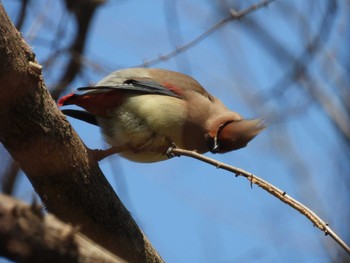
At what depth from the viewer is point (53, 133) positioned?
314 centimetres

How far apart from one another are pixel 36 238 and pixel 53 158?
1.46 meters

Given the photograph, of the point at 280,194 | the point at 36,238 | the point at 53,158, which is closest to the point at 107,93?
the point at 53,158

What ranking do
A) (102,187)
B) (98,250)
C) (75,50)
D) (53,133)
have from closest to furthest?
(98,250) → (53,133) → (102,187) → (75,50)

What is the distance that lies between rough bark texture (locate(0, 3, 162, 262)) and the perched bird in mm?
587

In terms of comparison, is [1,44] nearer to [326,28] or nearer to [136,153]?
[136,153]

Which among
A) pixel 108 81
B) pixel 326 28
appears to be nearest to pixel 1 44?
pixel 108 81

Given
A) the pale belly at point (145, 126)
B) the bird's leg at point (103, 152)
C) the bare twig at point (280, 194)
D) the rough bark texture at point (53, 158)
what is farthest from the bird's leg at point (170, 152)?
the bare twig at point (280, 194)

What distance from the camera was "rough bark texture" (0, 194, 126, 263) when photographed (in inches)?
65.9

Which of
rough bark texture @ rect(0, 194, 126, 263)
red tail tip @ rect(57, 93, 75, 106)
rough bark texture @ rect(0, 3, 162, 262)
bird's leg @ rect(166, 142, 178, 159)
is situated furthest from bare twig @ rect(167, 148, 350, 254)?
rough bark texture @ rect(0, 194, 126, 263)

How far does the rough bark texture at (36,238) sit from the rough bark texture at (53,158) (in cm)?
125

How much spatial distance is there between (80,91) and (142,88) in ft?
1.27

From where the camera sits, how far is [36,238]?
1720mm

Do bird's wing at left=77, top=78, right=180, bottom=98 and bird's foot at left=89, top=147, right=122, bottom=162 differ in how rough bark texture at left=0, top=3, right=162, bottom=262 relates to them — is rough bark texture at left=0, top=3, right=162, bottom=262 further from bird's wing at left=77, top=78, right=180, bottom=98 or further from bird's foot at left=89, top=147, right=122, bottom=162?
bird's wing at left=77, top=78, right=180, bottom=98

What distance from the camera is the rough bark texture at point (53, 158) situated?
298 centimetres
